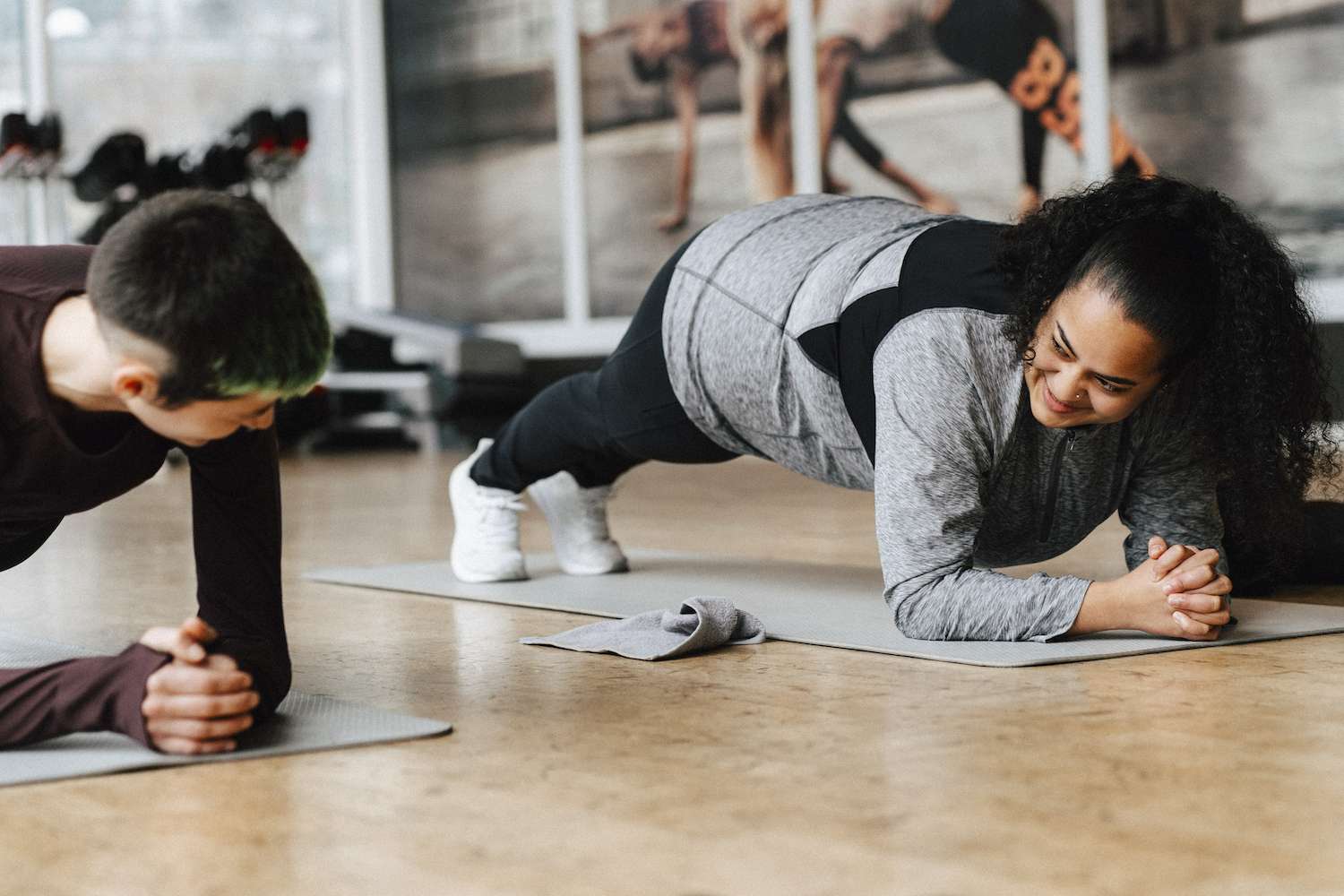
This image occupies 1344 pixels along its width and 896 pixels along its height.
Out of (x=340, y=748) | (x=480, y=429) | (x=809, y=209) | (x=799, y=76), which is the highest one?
(x=799, y=76)

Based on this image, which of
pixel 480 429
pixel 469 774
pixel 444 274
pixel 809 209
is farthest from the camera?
pixel 444 274

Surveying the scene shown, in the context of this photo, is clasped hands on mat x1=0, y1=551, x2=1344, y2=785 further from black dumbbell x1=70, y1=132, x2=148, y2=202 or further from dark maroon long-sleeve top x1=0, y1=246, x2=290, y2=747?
black dumbbell x1=70, y1=132, x2=148, y2=202

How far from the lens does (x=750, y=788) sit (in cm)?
119

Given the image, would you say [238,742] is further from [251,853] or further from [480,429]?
[480,429]

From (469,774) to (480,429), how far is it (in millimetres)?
5029

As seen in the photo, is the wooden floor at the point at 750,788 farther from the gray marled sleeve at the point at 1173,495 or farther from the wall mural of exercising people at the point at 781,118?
the wall mural of exercising people at the point at 781,118

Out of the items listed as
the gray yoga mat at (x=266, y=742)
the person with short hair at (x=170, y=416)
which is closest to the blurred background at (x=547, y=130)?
the gray yoga mat at (x=266, y=742)

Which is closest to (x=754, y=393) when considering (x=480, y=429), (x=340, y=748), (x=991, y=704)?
(x=991, y=704)

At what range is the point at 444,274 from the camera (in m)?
6.92

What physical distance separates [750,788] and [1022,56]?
14.0ft

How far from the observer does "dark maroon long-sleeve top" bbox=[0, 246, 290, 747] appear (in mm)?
1281

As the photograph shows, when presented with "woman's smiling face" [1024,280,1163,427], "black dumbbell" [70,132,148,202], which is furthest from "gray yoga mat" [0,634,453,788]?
"black dumbbell" [70,132,148,202]

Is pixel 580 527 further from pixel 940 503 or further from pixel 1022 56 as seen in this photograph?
pixel 1022 56

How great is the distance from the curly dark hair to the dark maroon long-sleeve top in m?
0.80
